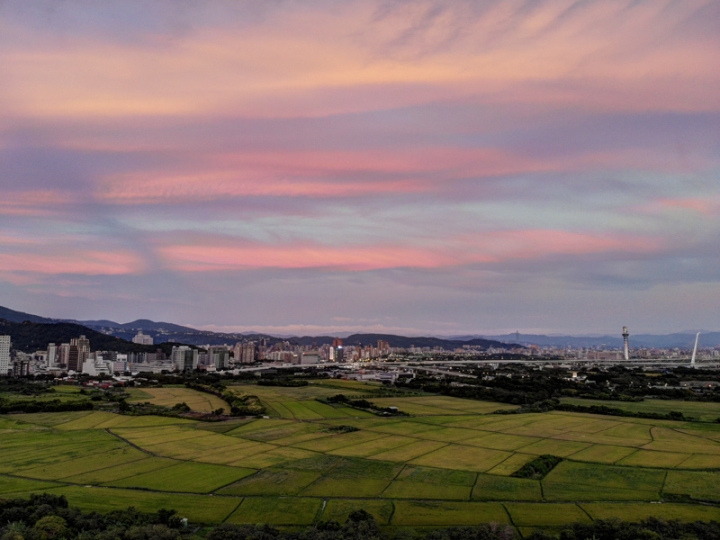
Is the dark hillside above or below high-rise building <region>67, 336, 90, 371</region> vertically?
above

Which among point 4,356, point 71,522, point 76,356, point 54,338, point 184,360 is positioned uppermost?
point 54,338

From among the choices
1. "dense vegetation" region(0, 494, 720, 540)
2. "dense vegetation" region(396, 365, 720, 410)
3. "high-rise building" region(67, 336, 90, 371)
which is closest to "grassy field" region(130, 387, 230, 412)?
"dense vegetation" region(396, 365, 720, 410)

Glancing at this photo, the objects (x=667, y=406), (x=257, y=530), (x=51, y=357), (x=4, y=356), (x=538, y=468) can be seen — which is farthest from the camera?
(x=51, y=357)

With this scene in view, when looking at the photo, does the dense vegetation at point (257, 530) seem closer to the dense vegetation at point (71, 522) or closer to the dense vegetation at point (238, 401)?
the dense vegetation at point (71, 522)

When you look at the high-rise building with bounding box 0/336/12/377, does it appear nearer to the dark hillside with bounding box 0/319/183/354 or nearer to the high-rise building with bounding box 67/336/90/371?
the high-rise building with bounding box 67/336/90/371

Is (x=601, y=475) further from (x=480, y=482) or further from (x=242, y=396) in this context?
(x=242, y=396)

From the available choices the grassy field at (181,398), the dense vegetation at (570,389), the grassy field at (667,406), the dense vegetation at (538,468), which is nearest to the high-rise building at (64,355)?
the grassy field at (181,398)

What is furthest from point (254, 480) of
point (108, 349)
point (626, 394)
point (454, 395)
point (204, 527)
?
point (108, 349)

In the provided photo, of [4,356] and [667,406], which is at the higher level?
[4,356]

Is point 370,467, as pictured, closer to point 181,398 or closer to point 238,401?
point 238,401

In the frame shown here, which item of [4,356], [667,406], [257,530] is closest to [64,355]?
[4,356]
